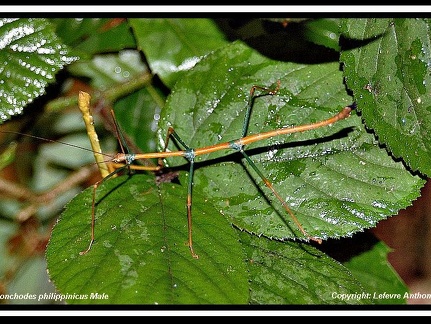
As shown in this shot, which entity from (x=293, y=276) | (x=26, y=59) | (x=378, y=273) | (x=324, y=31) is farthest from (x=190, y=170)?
(x=378, y=273)

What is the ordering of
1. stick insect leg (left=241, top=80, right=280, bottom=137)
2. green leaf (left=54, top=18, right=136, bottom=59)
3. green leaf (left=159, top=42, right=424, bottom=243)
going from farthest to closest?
green leaf (left=54, top=18, right=136, bottom=59)
stick insect leg (left=241, top=80, right=280, bottom=137)
green leaf (left=159, top=42, right=424, bottom=243)

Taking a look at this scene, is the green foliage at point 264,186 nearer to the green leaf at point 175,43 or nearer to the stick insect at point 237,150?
the stick insect at point 237,150

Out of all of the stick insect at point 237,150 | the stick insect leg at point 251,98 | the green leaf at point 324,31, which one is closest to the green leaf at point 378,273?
the stick insect at point 237,150

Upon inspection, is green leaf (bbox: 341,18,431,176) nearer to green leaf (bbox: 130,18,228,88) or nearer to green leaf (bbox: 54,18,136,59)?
green leaf (bbox: 130,18,228,88)

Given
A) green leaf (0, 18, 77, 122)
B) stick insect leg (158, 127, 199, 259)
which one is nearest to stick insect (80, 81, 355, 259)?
stick insect leg (158, 127, 199, 259)

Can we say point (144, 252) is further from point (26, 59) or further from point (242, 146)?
point (26, 59)
